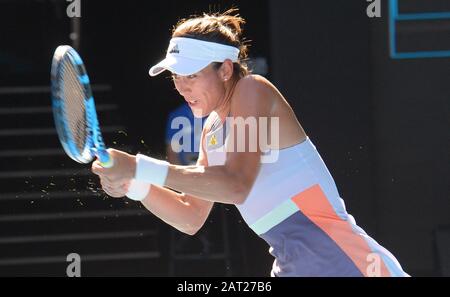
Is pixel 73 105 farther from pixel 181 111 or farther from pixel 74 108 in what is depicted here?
pixel 181 111

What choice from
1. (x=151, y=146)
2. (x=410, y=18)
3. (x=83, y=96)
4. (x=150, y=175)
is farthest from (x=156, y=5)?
(x=150, y=175)

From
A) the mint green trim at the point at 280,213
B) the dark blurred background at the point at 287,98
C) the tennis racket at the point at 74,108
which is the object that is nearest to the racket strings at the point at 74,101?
the tennis racket at the point at 74,108

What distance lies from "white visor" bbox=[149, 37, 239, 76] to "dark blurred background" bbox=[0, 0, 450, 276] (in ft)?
7.09

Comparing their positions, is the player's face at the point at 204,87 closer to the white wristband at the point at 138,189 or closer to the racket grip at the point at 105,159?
the white wristband at the point at 138,189

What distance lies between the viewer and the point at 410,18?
5.59 metres

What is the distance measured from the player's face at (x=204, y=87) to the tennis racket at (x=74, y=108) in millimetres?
308

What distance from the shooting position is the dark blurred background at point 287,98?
5.57 meters

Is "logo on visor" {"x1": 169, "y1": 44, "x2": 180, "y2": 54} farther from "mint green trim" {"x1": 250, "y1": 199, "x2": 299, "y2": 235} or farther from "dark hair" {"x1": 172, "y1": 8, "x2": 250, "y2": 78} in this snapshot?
"mint green trim" {"x1": 250, "y1": 199, "x2": 299, "y2": 235}

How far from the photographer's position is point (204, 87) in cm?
341

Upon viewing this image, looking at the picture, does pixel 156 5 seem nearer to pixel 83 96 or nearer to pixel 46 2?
pixel 46 2

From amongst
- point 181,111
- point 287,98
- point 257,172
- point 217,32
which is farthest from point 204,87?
point 181,111

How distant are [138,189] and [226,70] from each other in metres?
0.48

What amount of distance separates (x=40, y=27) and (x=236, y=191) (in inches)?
140

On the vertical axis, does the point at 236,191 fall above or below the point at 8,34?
below
